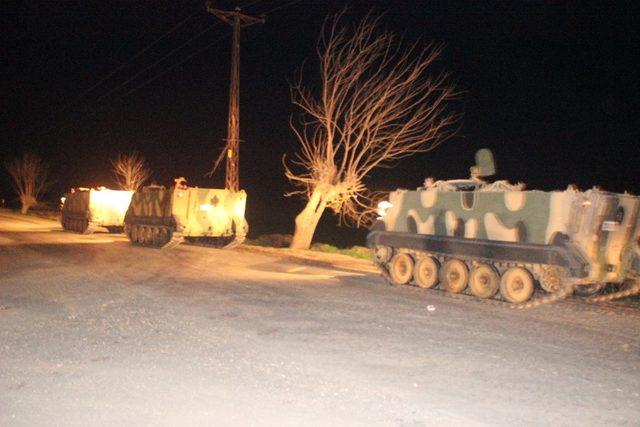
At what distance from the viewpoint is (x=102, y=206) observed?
105 ft

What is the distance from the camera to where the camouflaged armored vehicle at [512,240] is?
11141 millimetres

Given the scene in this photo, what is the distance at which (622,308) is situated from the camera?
11.4 m

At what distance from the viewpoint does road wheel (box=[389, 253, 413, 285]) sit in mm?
13984

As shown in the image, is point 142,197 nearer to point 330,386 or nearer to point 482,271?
point 482,271

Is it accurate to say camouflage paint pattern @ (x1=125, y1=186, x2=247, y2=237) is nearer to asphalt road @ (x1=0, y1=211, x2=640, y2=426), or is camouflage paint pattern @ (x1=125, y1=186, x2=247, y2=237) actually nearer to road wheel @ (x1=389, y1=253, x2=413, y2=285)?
asphalt road @ (x1=0, y1=211, x2=640, y2=426)

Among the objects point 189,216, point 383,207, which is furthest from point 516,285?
point 189,216

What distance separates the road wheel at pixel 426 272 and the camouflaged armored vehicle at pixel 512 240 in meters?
0.02

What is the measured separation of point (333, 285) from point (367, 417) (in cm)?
832

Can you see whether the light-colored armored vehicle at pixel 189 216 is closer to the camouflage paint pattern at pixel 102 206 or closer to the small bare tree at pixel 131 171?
the camouflage paint pattern at pixel 102 206

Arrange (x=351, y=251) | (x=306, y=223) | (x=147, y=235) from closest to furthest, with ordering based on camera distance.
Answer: (x=351, y=251)
(x=306, y=223)
(x=147, y=235)

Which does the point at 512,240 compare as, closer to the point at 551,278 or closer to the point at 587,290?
the point at 551,278

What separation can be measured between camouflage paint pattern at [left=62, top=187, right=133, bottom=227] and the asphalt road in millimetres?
19062

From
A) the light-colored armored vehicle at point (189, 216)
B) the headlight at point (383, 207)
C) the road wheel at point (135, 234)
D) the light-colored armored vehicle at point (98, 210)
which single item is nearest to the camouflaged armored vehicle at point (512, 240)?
the headlight at point (383, 207)

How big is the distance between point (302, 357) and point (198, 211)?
1746cm
